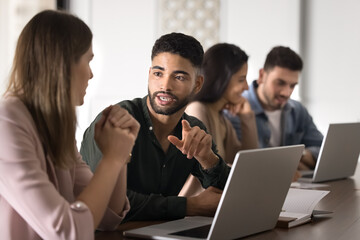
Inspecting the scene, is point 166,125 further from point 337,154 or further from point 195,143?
point 337,154

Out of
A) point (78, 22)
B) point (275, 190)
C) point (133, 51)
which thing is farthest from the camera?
point (133, 51)

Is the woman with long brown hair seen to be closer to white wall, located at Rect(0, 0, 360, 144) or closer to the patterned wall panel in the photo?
white wall, located at Rect(0, 0, 360, 144)

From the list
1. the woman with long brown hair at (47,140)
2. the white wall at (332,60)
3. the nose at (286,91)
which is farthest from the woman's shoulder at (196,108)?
the white wall at (332,60)

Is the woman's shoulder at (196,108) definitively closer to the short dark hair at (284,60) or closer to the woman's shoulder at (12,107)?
the short dark hair at (284,60)

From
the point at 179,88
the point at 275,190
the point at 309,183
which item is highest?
the point at 179,88

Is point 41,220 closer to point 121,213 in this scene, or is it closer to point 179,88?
point 121,213

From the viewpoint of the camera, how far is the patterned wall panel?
5.89 metres

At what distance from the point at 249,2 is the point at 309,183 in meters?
3.34

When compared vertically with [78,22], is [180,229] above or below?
below

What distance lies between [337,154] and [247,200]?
148 centimetres

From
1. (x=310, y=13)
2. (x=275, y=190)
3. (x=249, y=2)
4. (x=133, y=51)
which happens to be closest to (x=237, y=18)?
(x=249, y=2)

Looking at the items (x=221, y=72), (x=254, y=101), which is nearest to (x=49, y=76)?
(x=221, y=72)

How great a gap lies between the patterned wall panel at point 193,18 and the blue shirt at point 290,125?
212 cm

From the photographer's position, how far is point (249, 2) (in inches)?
228
